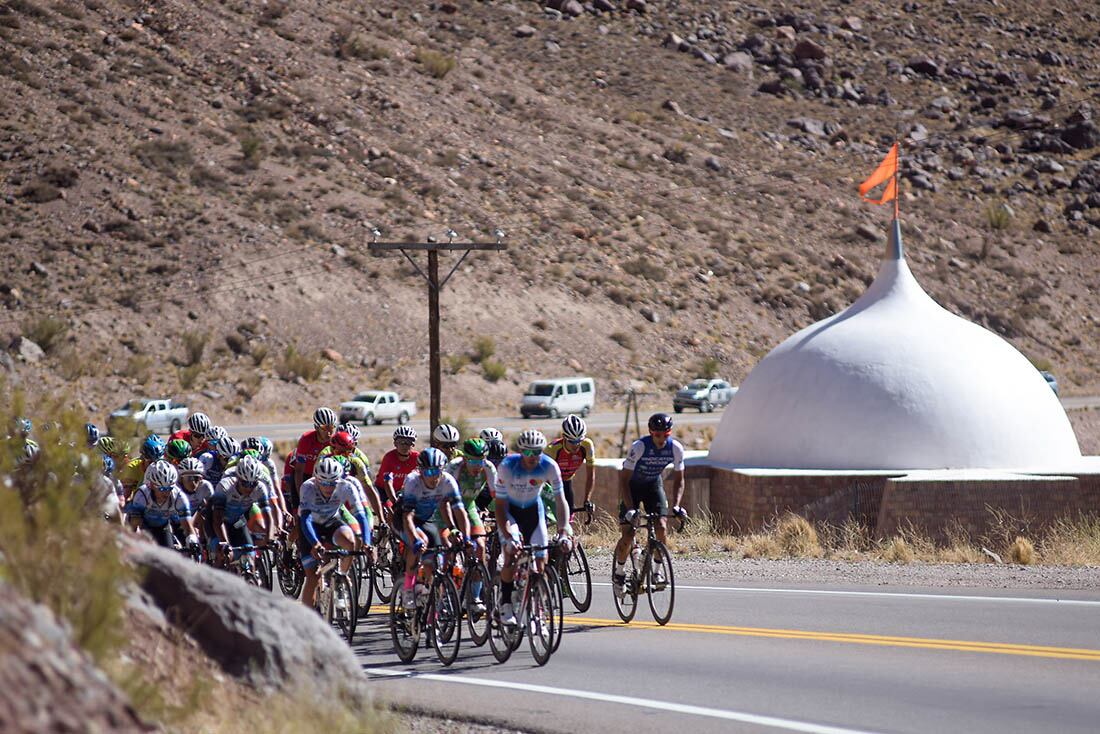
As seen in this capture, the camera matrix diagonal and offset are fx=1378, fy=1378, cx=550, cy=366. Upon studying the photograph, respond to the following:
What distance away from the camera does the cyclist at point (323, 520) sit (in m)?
12.1

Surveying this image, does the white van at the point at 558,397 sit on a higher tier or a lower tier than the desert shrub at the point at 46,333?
lower

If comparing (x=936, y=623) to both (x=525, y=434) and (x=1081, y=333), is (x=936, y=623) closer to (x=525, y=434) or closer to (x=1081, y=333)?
(x=525, y=434)

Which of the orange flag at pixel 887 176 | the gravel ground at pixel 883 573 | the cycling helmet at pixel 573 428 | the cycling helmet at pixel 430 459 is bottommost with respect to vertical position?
the gravel ground at pixel 883 573

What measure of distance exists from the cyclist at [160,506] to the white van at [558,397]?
1340 inches

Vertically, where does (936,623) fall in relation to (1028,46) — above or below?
below

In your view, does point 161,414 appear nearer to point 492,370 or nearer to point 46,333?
point 46,333

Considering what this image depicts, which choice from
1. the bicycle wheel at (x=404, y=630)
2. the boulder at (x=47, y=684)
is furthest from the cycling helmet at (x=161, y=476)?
the boulder at (x=47, y=684)

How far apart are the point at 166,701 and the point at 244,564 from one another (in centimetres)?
656

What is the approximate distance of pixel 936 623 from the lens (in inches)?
499

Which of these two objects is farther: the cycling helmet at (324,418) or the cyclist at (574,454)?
the cycling helmet at (324,418)

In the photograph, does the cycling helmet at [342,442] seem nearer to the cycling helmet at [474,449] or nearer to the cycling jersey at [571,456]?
the cycling helmet at [474,449]

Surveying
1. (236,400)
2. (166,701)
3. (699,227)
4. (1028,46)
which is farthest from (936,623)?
(1028,46)

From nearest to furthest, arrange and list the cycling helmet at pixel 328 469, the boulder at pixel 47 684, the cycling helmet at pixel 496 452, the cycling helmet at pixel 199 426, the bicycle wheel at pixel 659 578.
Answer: the boulder at pixel 47 684, the cycling helmet at pixel 328 469, the bicycle wheel at pixel 659 578, the cycling helmet at pixel 496 452, the cycling helmet at pixel 199 426

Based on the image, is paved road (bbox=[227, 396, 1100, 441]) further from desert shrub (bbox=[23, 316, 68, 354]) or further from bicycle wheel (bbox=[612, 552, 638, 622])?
bicycle wheel (bbox=[612, 552, 638, 622])
